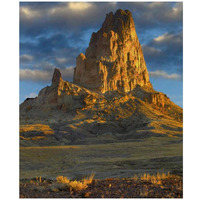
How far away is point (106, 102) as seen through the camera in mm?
101938

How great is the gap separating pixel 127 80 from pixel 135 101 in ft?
49.3

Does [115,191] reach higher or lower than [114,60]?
lower

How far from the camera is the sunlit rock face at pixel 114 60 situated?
112438 millimetres

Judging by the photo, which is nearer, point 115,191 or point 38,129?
point 115,191

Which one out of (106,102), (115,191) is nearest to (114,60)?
(106,102)

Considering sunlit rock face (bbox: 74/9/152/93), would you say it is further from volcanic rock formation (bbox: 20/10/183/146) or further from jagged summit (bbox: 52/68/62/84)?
jagged summit (bbox: 52/68/62/84)

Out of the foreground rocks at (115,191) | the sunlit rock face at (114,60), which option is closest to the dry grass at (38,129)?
the sunlit rock face at (114,60)

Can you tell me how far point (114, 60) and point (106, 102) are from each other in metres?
24.9

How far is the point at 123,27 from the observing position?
5187 inches

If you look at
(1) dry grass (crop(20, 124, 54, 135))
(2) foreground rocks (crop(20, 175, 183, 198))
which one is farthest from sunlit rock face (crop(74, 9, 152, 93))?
(2) foreground rocks (crop(20, 175, 183, 198))

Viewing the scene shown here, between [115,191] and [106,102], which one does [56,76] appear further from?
[115,191]

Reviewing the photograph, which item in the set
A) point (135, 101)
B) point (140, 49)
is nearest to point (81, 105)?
point (135, 101)
